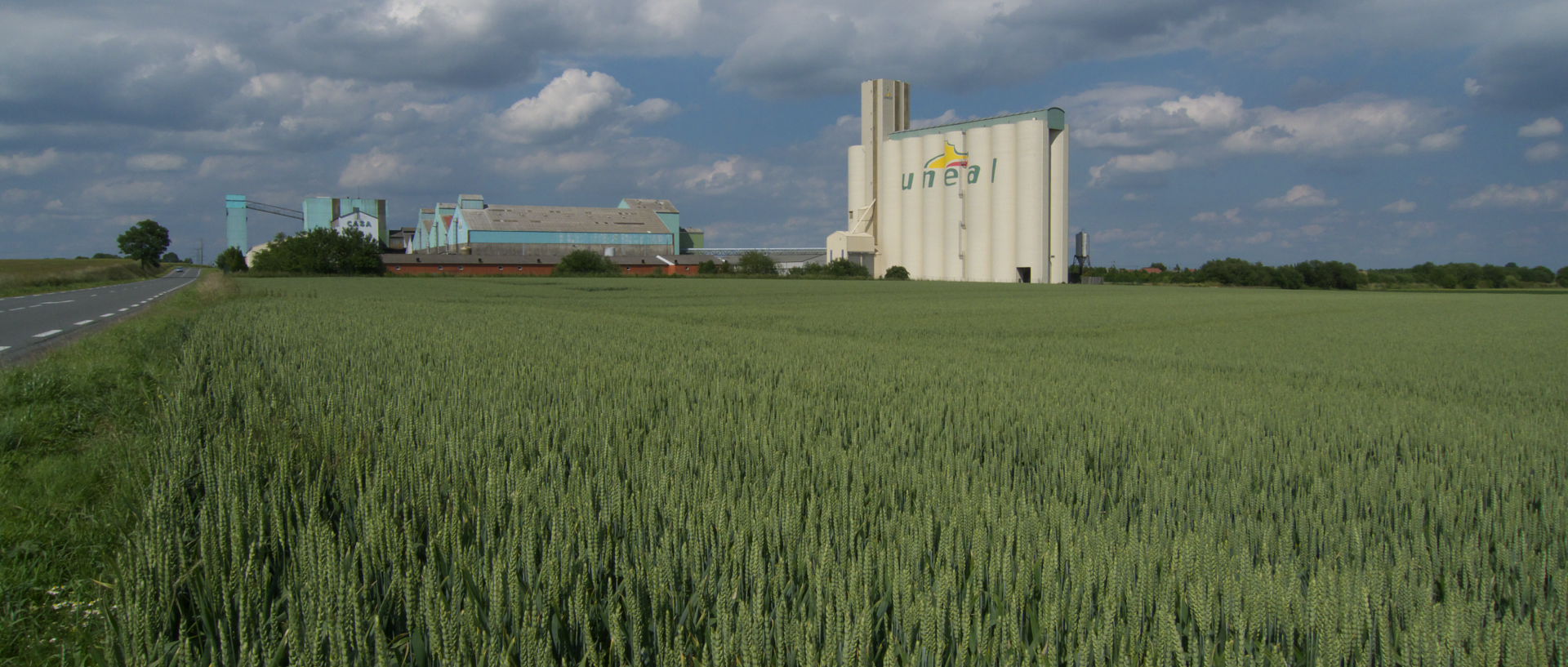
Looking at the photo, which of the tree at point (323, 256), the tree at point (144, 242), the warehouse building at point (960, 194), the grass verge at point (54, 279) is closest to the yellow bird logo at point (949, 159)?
the warehouse building at point (960, 194)

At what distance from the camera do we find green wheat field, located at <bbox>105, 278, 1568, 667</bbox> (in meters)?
1.93

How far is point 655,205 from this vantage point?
339 feet

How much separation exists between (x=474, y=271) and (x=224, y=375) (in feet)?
249

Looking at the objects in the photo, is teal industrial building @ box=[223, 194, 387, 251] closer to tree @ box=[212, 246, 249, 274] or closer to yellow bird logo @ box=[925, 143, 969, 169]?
tree @ box=[212, 246, 249, 274]

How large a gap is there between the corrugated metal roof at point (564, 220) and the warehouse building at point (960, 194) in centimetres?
3338

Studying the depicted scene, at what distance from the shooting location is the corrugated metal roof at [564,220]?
87.9m

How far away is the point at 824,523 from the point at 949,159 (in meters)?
61.9

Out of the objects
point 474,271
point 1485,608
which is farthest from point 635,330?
point 474,271

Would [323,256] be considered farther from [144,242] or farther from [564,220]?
[144,242]

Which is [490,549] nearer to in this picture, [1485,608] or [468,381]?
[1485,608]

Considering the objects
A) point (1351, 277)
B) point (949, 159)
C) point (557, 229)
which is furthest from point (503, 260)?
point (1351, 277)

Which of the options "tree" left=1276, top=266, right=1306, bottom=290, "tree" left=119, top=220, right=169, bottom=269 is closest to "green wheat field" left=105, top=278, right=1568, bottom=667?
"tree" left=1276, top=266, right=1306, bottom=290

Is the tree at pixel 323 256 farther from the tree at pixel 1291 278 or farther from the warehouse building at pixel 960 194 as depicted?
the tree at pixel 1291 278

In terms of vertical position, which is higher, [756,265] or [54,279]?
[756,265]
